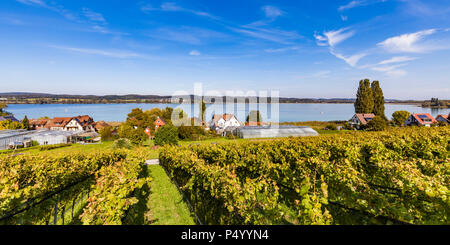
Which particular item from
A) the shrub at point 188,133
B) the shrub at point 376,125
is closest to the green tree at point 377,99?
the shrub at point 376,125

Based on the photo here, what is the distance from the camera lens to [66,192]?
5988 mm

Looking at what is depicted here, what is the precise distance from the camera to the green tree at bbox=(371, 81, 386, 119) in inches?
1858

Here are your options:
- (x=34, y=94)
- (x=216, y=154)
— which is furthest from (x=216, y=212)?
(x=34, y=94)

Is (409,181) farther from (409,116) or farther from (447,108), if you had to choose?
(447,108)

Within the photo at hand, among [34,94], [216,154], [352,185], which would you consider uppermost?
[34,94]

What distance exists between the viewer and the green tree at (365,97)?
47009mm

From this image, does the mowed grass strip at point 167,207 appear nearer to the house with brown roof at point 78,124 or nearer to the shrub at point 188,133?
the shrub at point 188,133

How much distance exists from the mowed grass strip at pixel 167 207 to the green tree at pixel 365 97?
183 ft

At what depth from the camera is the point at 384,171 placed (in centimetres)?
454
